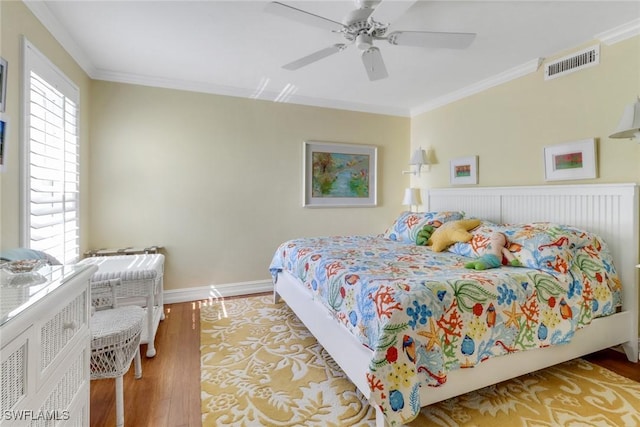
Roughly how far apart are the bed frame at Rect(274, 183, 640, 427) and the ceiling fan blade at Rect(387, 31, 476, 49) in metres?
1.59

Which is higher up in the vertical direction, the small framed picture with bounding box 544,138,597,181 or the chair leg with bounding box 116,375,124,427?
the small framed picture with bounding box 544,138,597,181

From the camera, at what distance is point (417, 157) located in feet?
13.5

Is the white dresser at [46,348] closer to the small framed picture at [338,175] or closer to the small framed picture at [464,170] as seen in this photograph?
the small framed picture at [338,175]

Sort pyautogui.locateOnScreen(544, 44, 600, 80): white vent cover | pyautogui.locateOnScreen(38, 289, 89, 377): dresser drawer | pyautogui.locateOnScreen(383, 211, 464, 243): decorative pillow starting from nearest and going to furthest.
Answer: pyautogui.locateOnScreen(38, 289, 89, 377): dresser drawer < pyautogui.locateOnScreen(544, 44, 600, 80): white vent cover < pyautogui.locateOnScreen(383, 211, 464, 243): decorative pillow

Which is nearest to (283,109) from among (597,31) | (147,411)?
(597,31)

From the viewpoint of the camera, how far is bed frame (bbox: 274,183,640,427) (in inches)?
65.3

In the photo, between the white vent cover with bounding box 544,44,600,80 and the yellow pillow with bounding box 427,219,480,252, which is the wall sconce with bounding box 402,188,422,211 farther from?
the white vent cover with bounding box 544,44,600,80

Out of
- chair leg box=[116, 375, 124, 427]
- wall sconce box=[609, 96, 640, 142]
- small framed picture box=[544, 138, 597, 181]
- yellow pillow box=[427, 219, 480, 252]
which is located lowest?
chair leg box=[116, 375, 124, 427]

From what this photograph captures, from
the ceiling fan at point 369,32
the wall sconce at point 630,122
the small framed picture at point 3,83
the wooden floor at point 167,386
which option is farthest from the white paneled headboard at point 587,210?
the small framed picture at point 3,83

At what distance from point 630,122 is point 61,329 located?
336 cm

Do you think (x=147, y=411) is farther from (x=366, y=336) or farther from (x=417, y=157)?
(x=417, y=157)

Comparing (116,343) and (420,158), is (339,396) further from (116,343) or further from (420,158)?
(420,158)

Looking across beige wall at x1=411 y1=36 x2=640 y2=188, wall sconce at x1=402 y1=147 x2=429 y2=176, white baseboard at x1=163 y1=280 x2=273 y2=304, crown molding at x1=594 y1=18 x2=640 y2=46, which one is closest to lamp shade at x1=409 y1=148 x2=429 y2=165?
wall sconce at x1=402 y1=147 x2=429 y2=176

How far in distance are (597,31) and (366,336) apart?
2.91 metres
